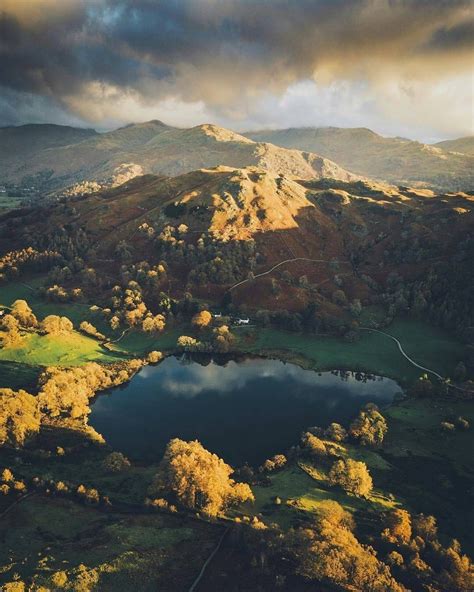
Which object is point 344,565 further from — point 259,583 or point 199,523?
point 199,523

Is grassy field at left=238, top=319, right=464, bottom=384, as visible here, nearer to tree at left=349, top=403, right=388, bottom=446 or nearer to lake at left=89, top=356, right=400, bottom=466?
lake at left=89, top=356, right=400, bottom=466

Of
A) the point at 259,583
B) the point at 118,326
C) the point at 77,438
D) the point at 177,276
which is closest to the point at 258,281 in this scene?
the point at 177,276

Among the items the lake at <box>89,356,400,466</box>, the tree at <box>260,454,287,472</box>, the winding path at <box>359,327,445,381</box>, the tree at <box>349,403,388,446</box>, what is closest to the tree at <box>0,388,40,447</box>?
the lake at <box>89,356,400,466</box>

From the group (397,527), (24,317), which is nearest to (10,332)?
(24,317)

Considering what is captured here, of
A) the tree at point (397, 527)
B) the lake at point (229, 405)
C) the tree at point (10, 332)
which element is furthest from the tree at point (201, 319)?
the tree at point (397, 527)

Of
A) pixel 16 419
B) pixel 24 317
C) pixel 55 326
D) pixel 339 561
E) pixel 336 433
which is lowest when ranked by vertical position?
pixel 336 433

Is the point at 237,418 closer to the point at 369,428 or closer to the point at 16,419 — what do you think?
the point at 369,428

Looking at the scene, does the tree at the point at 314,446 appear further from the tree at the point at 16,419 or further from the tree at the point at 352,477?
the tree at the point at 16,419
